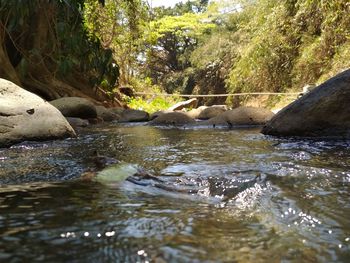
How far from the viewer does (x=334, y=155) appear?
3.32 metres

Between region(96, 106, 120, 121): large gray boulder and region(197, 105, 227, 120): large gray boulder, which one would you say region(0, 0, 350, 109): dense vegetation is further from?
region(197, 105, 227, 120): large gray boulder

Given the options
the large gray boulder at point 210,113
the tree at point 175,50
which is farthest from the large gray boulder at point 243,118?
the tree at point 175,50

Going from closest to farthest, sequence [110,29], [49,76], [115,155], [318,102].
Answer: [115,155]
[318,102]
[49,76]
[110,29]

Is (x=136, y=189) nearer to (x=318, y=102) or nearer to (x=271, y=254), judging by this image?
(x=271, y=254)

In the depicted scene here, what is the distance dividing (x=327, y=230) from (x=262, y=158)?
5.82 ft

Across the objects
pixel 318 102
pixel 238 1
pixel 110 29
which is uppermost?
pixel 238 1

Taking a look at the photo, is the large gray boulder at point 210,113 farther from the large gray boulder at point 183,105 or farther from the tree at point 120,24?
the tree at point 120,24

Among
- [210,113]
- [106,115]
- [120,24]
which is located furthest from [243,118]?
[120,24]

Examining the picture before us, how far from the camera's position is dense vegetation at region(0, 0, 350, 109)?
15.6 ft

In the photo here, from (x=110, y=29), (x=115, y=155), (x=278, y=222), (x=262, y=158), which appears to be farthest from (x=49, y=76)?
(x=278, y=222)

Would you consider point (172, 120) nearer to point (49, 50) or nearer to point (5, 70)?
point (5, 70)

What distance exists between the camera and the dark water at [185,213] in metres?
1.29

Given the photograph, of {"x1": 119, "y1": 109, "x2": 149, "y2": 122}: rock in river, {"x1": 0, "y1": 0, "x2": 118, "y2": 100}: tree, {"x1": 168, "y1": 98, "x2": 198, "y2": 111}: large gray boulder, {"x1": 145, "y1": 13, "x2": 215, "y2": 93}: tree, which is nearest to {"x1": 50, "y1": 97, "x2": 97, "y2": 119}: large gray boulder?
{"x1": 0, "y1": 0, "x2": 118, "y2": 100}: tree

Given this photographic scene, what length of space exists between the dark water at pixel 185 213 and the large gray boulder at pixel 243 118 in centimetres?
431
